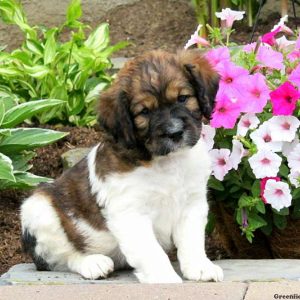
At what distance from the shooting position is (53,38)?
862cm

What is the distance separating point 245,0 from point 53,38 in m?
2.68

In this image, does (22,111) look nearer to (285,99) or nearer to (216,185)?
(216,185)

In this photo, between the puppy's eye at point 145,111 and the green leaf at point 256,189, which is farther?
the green leaf at point 256,189

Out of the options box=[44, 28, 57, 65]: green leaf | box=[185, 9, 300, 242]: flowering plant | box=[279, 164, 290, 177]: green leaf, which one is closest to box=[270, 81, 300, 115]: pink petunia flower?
box=[185, 9, 300, 242]: flowering plant

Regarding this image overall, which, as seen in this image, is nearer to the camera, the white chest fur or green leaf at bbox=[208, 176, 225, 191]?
the white chest fur

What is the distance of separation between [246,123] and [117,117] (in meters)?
1.18

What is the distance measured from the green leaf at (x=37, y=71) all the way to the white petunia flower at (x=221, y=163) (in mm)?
2731

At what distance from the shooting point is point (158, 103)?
5.18 meters

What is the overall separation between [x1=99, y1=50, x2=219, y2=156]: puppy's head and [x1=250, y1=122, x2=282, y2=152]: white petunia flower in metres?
0.63

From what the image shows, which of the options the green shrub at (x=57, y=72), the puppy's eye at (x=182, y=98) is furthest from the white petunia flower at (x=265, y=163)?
the green shrub at (x=57, y=72)

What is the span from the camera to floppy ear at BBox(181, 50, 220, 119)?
213 inches

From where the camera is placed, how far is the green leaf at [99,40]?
9.15m

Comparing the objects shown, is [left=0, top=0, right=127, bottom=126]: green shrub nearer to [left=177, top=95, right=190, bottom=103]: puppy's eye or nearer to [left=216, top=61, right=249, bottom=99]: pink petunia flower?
[left=216, top=61, right=249, bottom=99]: pink petunia flower

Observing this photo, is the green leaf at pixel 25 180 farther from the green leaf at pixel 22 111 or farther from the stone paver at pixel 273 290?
the stone paver at pixel 273 290
